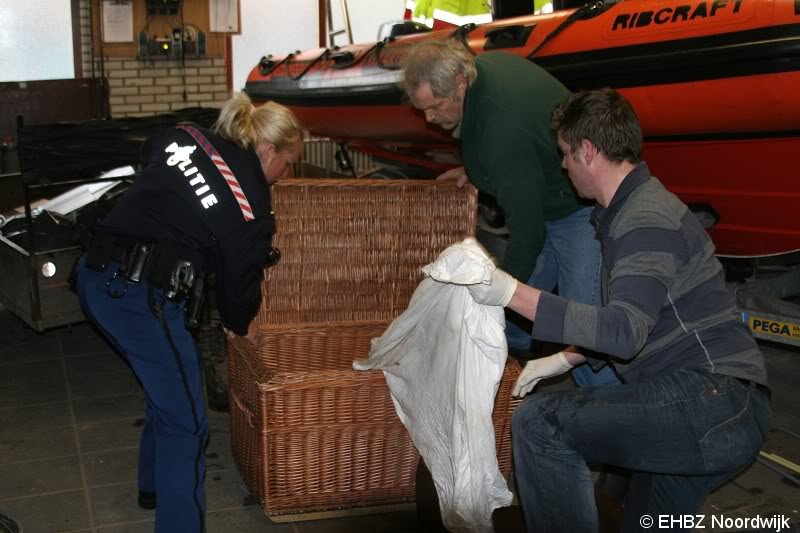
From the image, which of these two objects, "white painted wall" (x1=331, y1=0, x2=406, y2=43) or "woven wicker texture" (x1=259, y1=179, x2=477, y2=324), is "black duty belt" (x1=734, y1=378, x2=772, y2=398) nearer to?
"woven wicker texture" (x1=259, y1=179, x2=477, y2=324)

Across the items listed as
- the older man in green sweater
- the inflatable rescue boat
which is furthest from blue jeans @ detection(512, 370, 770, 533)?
the inflatable rescue boat

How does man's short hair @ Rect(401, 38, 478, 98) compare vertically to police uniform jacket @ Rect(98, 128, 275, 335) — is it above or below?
above

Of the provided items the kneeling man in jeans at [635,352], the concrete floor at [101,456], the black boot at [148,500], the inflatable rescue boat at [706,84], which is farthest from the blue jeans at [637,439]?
the inflatable rescue boat at [706,84]

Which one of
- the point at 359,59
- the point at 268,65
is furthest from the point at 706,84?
the point at 268,65

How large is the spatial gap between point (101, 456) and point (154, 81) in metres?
5.43

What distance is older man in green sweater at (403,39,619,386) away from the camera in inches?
106

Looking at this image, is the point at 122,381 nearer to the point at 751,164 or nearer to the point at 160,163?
the point at 160,163

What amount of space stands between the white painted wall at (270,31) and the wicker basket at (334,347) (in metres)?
5.54

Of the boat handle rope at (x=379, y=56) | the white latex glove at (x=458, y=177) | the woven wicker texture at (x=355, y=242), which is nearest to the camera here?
the woven wicker texture at (x=355, y=242)

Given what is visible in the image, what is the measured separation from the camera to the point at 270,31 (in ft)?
27.5

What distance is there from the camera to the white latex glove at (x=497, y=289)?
6.74 ft

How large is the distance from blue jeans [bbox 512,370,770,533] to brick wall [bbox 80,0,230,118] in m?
6.55

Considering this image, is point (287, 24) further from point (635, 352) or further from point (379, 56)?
point (635, 352)

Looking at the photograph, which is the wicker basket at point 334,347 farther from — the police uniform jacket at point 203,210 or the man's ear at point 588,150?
the man's ear at point 588,150
